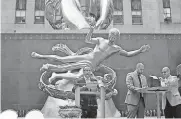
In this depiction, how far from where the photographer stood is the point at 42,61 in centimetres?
1150

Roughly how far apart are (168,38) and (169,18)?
19297 mm

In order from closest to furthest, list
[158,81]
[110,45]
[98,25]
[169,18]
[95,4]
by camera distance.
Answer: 1. [158,81]
2. [110,45]
3. [98,25]
4. [95,4]
5. [169,18]

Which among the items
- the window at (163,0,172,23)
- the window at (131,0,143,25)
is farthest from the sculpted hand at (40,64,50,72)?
the window at (163,0,172,23)

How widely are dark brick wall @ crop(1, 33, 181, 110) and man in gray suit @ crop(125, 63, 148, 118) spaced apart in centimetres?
329

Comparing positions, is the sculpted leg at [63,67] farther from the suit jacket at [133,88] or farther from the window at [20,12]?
the window at [20,12]

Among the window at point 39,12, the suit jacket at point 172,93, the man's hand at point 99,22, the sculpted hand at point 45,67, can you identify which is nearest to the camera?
the suit jacket at point 172,93

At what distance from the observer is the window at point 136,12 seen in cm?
3025

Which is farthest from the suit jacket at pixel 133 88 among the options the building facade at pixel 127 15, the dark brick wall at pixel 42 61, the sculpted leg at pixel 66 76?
the building facade at pixel 127 15

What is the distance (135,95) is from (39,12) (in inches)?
930

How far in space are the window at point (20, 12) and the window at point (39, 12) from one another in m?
1.03

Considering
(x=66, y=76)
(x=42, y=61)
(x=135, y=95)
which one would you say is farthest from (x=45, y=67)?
(x=135, y=95)

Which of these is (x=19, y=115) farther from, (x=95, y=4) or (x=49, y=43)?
(x=95, y=4)

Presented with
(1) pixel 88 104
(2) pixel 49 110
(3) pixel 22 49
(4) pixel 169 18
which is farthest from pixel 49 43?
(4) pixel 169 18

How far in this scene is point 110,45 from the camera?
10133 mm
